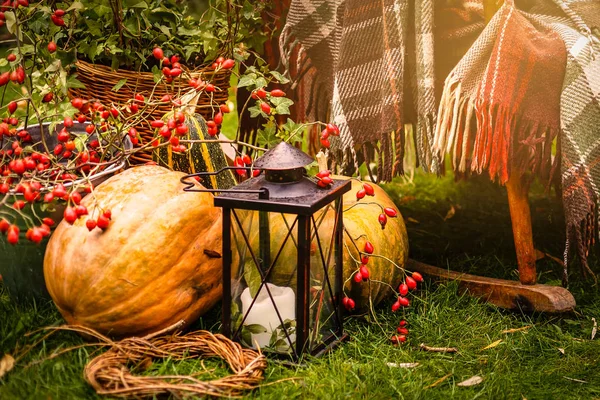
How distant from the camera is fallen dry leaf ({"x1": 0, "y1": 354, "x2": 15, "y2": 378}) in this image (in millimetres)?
1787

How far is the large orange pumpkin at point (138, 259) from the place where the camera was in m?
1.94

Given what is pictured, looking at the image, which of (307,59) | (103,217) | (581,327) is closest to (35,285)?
(103,217)

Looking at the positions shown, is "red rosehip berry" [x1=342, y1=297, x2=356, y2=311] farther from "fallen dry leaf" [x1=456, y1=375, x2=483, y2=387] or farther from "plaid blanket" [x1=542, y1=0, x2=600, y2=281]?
"plaid blanket" [x1=542, y1=0, x2=600, y2=281]

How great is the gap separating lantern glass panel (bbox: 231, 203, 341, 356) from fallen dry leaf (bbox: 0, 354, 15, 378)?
56cm

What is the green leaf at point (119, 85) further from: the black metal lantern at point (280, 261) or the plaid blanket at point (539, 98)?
the plaid blanket at point (539, 98)

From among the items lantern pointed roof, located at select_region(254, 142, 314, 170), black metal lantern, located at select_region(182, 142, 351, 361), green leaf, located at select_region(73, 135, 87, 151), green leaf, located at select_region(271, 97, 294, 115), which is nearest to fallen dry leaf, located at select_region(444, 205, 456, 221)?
green leaf, located at select_region(271, 97, 294, 115)

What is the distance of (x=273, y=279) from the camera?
6.55ft

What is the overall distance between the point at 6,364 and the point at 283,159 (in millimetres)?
841

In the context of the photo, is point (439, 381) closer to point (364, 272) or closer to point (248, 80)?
point (364, 272)

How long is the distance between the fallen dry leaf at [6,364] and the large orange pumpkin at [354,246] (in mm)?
598

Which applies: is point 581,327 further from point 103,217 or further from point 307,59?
point 103,217

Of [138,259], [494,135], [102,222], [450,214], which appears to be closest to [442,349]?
[494,135]

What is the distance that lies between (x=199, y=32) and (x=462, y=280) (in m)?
1.23

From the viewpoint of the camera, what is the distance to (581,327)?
7.45 ft
